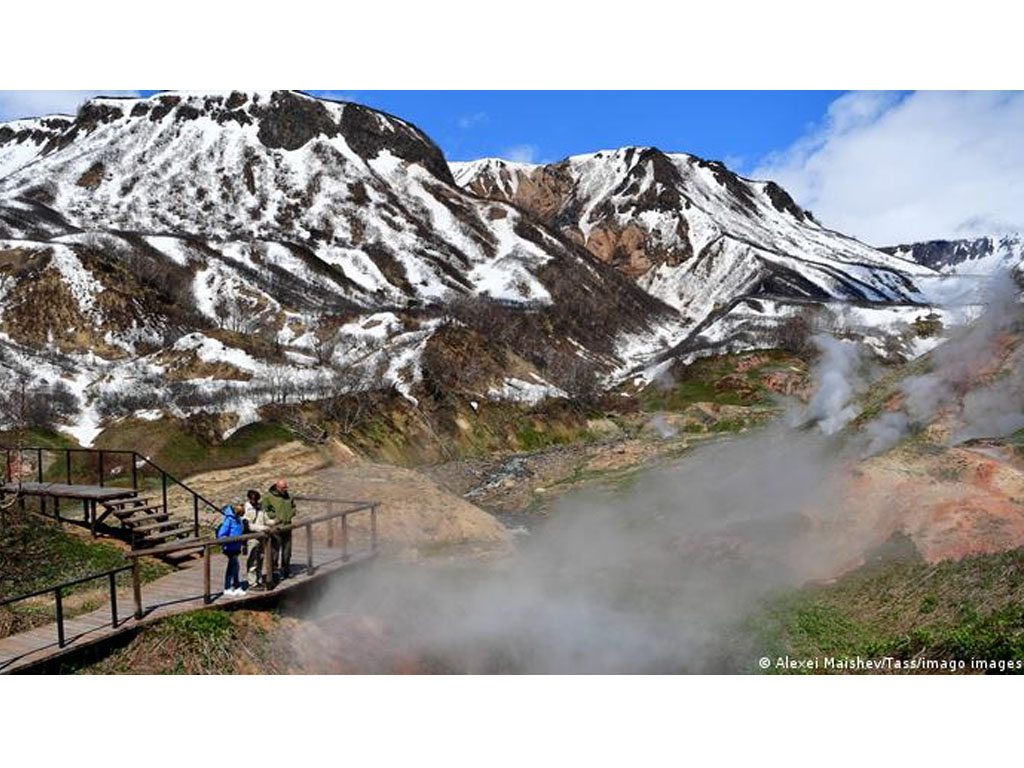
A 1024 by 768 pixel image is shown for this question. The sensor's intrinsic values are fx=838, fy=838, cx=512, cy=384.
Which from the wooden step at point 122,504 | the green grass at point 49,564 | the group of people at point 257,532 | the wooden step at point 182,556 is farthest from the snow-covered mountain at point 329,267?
the group of people at point 257,532

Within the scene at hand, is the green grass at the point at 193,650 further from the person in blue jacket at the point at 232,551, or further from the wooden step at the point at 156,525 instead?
the wooden step at the point at 156,525

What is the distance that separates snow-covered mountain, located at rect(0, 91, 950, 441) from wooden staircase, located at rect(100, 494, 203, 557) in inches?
900

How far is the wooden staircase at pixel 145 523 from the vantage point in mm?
16969

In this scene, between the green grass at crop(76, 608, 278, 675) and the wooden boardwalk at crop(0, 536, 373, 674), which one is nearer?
the wooden boardwalk at crop(0, 536, 373, 674)

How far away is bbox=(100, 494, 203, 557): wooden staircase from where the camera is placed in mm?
16969

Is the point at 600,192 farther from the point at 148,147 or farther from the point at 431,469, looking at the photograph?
the point at 431,469

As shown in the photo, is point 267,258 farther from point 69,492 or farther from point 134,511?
point 134,511

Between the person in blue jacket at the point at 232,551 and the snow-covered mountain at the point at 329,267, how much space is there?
28364 millimetres

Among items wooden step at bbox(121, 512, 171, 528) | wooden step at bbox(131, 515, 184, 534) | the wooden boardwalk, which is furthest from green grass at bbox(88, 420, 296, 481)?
the wooden boardwalk

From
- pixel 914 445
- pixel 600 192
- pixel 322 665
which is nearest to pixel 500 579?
pixel 322 665

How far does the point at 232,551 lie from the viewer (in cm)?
1324

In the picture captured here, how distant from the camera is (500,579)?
65.3 feet

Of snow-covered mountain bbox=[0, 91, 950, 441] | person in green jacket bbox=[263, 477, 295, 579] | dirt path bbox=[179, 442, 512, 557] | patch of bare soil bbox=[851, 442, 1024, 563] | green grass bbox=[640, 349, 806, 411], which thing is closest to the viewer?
person in green jacket bbox=[263, 477, 295, 579]

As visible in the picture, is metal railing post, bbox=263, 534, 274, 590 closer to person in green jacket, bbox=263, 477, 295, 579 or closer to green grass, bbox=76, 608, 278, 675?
person in green jacket, bbox=263, 477, 295, 579
